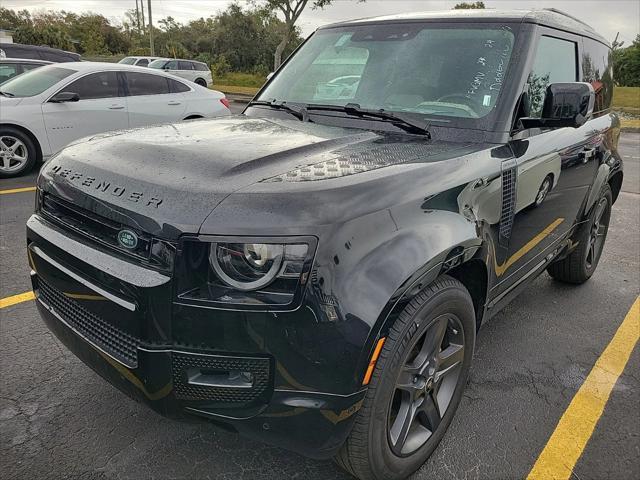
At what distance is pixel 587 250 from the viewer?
4.13m

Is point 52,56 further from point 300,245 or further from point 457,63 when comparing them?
point 300,245

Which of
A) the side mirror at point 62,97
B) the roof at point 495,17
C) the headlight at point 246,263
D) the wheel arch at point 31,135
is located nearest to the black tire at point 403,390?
the headlight at point 246,263

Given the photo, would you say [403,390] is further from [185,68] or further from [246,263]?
[185,68]

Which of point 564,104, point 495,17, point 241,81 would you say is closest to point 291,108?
point 495,17

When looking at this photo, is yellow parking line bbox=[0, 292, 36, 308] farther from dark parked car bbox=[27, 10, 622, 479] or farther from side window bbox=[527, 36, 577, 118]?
side window bbox=[527, 36, 577, 118]

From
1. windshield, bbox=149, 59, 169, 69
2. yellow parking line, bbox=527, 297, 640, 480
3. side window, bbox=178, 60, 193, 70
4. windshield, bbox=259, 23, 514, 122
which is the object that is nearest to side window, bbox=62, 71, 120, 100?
windshield, bbox=259, 23, 514, 122

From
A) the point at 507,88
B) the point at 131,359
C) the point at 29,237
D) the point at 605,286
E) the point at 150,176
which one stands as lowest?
the point at 605,286

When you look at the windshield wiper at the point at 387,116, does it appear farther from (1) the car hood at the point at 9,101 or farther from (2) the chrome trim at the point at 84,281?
(1) the car hood at the point at 9,101

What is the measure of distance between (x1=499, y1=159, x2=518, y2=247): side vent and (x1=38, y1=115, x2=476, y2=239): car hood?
0.26 meters

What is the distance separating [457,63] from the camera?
2781 millimetres

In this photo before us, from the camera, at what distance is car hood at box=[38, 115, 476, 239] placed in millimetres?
1713

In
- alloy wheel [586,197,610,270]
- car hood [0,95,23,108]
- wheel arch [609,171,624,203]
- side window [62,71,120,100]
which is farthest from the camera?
side window [62,71,120,100]

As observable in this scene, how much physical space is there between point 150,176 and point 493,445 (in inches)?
77.0

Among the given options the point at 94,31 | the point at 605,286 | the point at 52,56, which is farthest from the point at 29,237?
the point at 94,31
